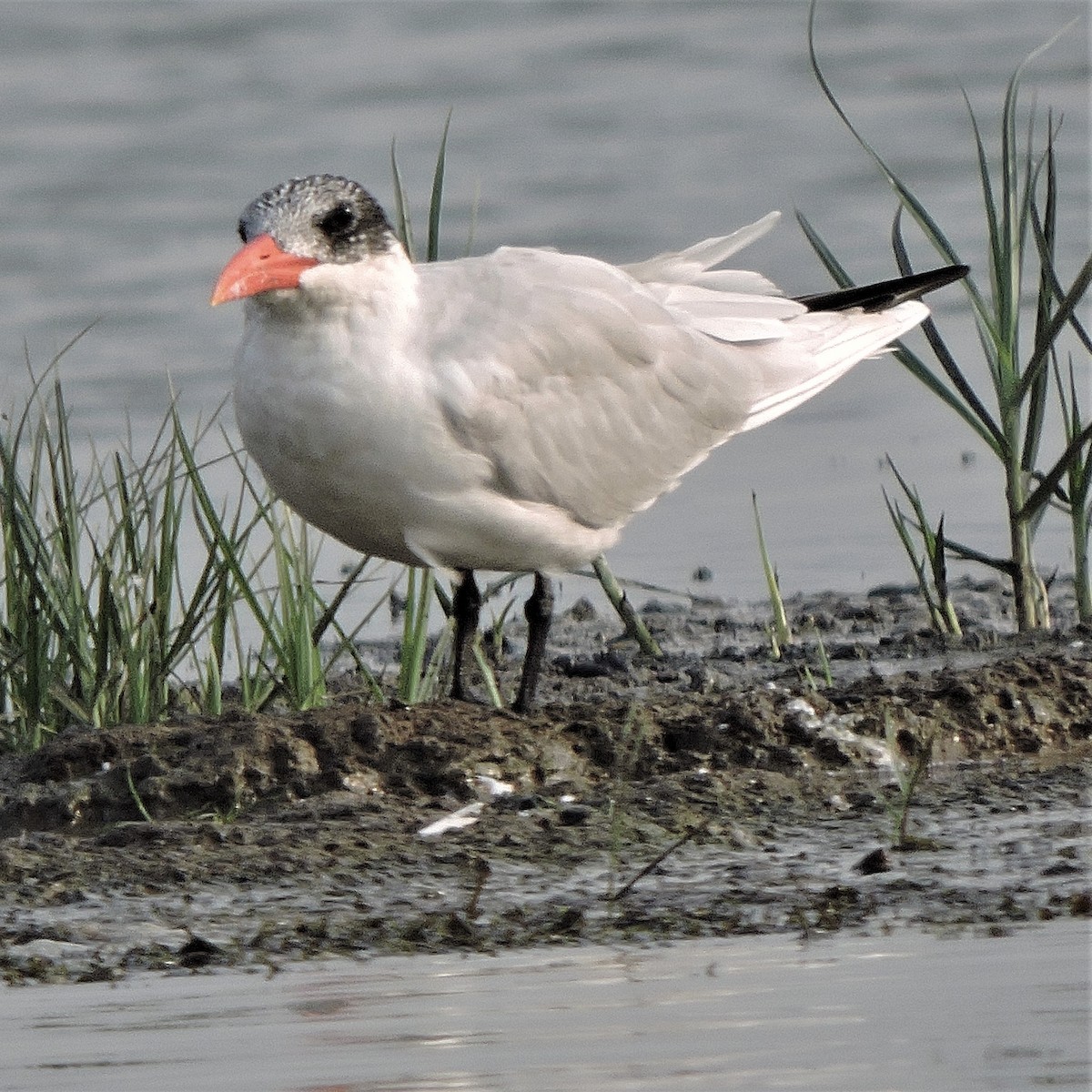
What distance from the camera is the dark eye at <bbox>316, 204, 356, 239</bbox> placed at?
5.09 meters

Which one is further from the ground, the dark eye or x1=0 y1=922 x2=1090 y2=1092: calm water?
Result: the dark eye

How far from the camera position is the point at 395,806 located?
442 cm

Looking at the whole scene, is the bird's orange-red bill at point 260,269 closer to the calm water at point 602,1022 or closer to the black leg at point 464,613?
the black leg at point 464,613

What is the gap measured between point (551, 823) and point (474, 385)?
1.20 meters

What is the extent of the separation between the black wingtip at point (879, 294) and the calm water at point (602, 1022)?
9.63ft

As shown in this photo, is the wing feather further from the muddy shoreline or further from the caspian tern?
the muddy shoreline

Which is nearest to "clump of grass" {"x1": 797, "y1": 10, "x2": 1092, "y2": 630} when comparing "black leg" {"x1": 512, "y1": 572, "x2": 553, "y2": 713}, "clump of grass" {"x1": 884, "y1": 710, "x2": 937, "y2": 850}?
"black leg" {"x1": 512, "y1": 572, "x2": 553, "y2": 713}

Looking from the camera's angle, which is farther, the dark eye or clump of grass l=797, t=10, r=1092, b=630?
clump of grass l=797, t=10, r=1092, b=630

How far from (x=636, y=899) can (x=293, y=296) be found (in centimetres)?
178

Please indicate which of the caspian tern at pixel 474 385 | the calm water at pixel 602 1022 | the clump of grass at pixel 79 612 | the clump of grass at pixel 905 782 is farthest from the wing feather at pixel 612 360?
the calm water at pixel 602 1022


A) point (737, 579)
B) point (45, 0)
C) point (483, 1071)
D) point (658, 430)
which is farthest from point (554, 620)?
point (45, 0)

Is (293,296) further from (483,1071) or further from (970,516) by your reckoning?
(970,516)

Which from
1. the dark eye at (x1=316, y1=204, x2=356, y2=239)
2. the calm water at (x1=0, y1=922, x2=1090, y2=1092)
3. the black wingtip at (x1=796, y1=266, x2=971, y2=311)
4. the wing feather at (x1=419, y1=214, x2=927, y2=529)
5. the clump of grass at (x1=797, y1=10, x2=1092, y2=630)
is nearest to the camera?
the calm water at (x1=0, y1=922, x2=1090, y2=1092)

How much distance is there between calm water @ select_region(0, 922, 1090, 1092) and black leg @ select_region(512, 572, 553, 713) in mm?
1985
